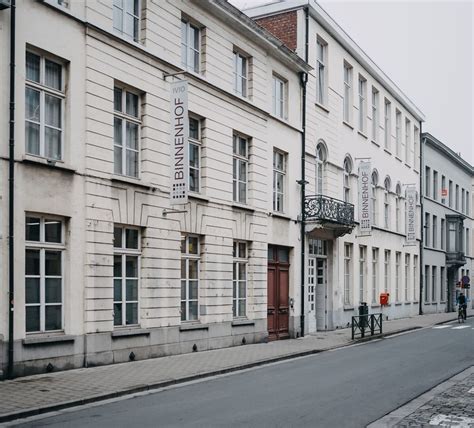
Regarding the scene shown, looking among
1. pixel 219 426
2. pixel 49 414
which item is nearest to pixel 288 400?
pixel 219 426

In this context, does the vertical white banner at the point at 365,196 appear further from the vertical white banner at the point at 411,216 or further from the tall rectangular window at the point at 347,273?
the vertical white banner at the point at 411,216

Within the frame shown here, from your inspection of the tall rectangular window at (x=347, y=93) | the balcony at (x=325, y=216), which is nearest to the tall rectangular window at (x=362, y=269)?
the balcony at (x=325, y=216)

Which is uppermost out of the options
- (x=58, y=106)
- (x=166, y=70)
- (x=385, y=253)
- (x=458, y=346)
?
(x=166, y=70)

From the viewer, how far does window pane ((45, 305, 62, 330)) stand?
541 inches

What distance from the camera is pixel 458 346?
69.5 feet

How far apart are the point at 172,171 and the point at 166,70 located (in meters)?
2.62

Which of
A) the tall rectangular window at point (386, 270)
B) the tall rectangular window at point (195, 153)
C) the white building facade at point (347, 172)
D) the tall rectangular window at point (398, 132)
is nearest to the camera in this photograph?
the tall rectangular window at point (195, 153)

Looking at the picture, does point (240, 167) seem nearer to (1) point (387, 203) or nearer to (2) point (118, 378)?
(2) point (118, 378)

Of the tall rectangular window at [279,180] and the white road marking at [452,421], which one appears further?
the tall rectangular window at [279,180]

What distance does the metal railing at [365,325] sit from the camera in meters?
23.0

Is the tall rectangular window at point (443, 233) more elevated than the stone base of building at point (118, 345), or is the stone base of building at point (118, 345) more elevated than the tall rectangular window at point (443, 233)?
the tall rectangular window at point (443, 233)

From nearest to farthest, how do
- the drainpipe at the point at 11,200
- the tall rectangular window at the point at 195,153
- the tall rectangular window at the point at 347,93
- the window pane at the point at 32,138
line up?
the drainpipe at the point at 11,200 < the window pane at the point at 32,138 < the tall rectangular window at the point at 195,153 < the tall rectangular window at the point at 347,93

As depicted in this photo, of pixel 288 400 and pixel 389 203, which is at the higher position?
pixel 389 203

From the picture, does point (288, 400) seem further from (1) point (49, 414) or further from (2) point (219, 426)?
(1) point (49, 414)
